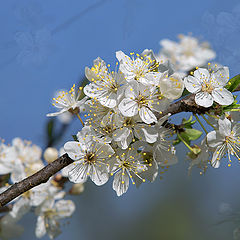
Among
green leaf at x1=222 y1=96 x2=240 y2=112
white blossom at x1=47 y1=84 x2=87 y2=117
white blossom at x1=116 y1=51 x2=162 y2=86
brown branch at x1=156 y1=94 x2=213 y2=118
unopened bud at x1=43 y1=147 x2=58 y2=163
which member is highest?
unopened bud at x1=43 y1=147 x2=58 y2=163

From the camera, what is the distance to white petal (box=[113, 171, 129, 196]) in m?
0.87

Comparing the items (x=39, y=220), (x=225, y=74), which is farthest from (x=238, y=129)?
(x=39, y=220)

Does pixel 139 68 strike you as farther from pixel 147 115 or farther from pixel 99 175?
pixel 99 175

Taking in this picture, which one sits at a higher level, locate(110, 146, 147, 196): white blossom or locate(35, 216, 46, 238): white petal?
locate(35, 216, 46, 238): white petal

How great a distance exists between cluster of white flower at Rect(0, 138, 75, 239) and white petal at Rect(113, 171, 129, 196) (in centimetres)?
41

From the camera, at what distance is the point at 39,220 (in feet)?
4.53

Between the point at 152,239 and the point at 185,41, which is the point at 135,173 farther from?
the point at 152,239

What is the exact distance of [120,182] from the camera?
87 cm

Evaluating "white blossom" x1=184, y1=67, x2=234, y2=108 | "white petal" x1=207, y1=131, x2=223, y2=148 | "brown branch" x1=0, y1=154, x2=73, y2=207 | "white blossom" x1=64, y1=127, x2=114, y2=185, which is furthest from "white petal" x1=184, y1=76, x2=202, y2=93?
"brown branch" x1=0, y1=154, x2=73, y2=207

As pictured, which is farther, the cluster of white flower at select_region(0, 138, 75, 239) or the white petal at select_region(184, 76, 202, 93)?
the cluster of white flower at select_region(0, 138, 75, 239)

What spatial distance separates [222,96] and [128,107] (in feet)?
0.66

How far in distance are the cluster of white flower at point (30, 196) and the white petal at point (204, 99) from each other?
61 centimetres

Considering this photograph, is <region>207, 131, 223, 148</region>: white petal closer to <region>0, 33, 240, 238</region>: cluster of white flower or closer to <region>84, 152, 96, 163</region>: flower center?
<region>0, 33, 240, 238</region>: cluster of white flower

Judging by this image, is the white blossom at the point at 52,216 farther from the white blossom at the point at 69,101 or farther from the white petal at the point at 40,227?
the white blossom at the point at 69,101
